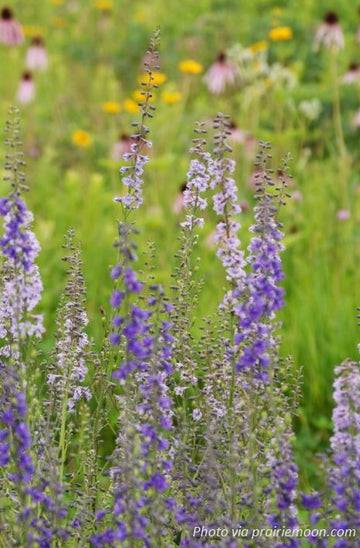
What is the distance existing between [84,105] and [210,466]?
687 cm

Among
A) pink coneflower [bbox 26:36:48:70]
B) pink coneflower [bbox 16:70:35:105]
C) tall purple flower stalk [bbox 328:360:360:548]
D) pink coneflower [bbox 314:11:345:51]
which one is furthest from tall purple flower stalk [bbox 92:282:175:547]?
pink coneflower [bbox 26:36:48:70]

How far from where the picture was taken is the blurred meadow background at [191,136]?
470 centimetres

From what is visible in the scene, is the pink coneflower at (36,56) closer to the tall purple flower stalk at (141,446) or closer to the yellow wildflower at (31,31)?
the yellow wildflower at (31,31)

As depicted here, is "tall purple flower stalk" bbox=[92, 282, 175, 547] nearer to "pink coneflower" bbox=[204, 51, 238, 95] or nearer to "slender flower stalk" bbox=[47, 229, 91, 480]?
"slender flower stalk" bbox=[47, 229, 91, 480]

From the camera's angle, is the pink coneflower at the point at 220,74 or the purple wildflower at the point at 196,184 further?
the pink coneflower at the point at 220,74

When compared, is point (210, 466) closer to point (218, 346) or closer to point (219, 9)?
point (218, 346)

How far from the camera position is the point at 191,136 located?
765 centimetres

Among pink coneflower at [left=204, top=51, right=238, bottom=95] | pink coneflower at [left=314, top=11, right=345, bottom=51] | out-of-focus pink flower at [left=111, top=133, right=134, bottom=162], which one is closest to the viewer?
pink coneflower at [left=314, top=11, right=345, bottom=51]

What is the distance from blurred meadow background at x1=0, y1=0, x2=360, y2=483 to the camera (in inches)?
185

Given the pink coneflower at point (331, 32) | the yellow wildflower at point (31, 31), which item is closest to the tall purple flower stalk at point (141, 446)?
the pink coneflower at point (331, 32)

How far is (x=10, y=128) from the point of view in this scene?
7.17 ft

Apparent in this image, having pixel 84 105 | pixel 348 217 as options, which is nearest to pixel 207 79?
pixel 84 105

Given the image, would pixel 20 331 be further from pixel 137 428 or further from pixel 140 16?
pixel 140 16

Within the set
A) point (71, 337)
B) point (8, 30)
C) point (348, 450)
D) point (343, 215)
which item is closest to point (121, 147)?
point (8, 30)
